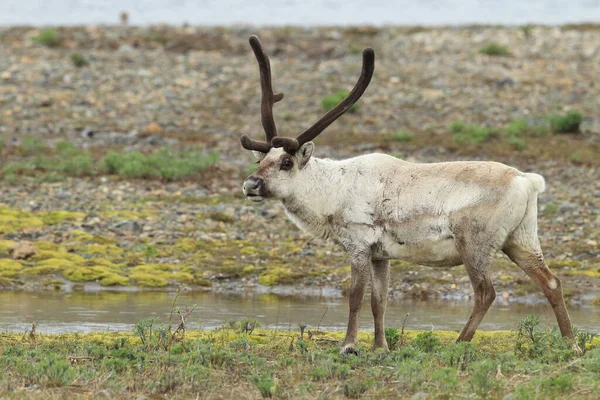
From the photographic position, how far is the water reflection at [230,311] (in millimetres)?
12852

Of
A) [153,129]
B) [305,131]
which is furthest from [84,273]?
[153,129]

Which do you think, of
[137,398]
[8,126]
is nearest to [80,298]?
[137,398]

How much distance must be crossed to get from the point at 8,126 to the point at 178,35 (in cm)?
1111

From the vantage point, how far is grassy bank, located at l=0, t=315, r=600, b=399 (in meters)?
7.98

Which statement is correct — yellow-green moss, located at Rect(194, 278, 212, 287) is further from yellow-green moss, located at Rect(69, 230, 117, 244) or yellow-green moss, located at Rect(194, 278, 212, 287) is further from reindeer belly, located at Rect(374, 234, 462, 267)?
reindeer belly, located at Rect(374, 234, 462, 267)

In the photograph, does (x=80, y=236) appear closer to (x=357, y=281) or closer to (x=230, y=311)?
(x=230, y=311)

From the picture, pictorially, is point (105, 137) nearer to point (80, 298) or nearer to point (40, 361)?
point (80, 298)

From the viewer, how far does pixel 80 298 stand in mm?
15117

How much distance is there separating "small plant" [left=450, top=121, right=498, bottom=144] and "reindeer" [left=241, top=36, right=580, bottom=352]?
1423cm

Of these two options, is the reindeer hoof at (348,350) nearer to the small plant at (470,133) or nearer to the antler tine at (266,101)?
the antler tine at (266,101)

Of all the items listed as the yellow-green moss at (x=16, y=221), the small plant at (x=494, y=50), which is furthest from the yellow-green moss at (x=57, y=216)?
the small plant at (x=494, y=50)

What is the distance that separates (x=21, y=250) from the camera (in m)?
16.9

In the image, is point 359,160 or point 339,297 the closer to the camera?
point 359,160

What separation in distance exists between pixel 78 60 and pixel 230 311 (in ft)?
64.2
